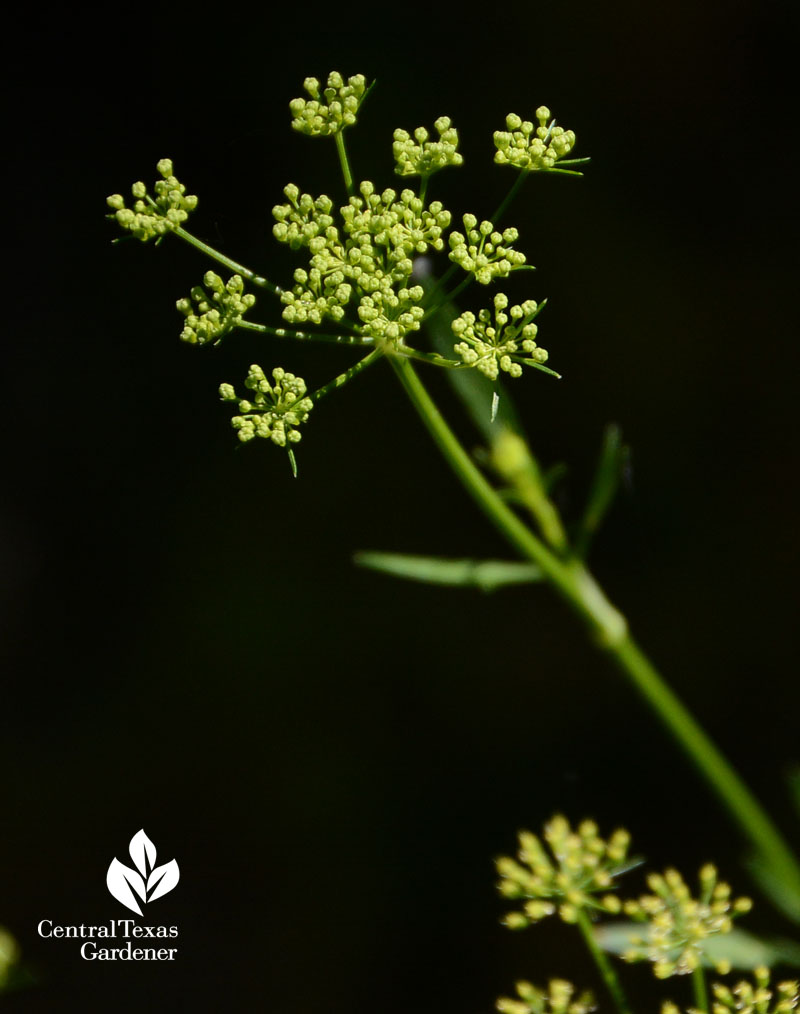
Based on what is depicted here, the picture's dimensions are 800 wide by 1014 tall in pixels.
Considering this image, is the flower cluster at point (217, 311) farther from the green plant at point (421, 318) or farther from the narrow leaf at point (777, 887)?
the narrow leaf at point (777, 887)

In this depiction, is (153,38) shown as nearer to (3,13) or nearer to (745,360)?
(3,13)

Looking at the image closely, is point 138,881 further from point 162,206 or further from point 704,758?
point 162,206

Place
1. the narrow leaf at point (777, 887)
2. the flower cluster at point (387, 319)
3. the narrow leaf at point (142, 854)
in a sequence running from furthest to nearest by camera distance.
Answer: the narrow leaf at point (142, 854) < the narrow leaf at point (777, 887) < the flower cluster at point (387, 319)

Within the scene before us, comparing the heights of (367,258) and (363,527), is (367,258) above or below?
below

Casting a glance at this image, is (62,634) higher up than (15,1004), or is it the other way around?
(62,634)

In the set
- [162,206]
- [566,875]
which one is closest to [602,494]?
[566,875]

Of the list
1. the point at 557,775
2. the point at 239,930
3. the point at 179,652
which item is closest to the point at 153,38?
the point at 179,652

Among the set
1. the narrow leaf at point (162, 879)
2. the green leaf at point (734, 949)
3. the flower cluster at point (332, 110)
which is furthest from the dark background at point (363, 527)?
the flower cluster at point (332, 110)
